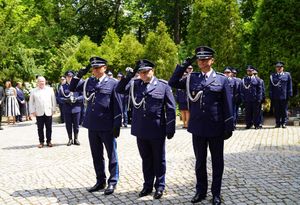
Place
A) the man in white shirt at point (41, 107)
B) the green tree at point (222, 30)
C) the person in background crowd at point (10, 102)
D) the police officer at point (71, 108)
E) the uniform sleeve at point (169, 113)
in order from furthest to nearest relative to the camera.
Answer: the person in background crowd at point (10, 102) < the green tree at point (222, 30) < the police officer at point (71, 108) < the man in white shirt at point (41, 107) < the uniform sleeve at point (169, 113)

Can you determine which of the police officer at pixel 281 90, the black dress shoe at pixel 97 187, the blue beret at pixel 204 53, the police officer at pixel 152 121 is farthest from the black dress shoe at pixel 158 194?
the police officer at pixel 281 90

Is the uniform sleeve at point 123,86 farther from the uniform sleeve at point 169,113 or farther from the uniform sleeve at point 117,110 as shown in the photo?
the uniform sleeve at point 169,113

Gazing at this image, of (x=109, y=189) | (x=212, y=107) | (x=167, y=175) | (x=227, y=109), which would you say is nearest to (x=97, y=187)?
(x=109, y=189)

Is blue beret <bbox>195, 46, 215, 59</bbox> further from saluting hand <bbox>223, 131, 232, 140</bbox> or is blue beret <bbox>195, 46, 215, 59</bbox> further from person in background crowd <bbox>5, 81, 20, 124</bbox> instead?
person in background crowd <bbox>5, 81, 20, 124</bbox>

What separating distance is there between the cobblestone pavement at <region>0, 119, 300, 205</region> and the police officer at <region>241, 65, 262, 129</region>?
2310 millimetres

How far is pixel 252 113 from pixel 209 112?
9568 mm

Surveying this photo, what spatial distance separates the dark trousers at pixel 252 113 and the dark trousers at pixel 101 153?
29.1ft

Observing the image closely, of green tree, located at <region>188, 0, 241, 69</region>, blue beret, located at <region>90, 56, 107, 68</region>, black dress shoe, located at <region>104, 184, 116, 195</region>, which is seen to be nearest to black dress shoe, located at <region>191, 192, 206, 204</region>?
black dress shoe, located at <region>104, 184, 116, 195</region>

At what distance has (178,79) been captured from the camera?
19.6 ft

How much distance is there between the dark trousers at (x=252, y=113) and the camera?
14.7m

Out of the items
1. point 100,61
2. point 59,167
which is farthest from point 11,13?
point 100,61

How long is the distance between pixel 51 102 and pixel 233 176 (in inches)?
252

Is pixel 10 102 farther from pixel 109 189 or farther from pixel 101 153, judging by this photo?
pixel 109 189

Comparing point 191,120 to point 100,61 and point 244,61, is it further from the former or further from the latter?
point 244,61
